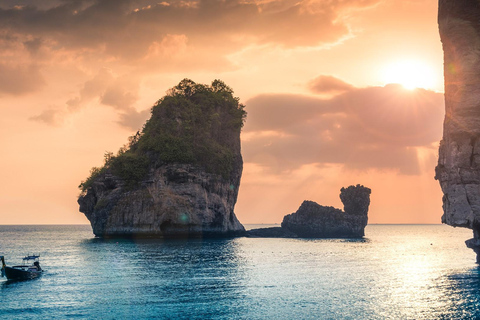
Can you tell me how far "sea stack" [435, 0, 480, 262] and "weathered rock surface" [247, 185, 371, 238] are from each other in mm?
91588

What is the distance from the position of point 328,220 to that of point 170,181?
57981 millimetres

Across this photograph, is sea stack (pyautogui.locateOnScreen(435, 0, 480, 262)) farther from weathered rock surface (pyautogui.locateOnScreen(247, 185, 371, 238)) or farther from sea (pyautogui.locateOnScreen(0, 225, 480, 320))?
weathered rock surface (pyautogui.locateOnScreen(247, 185, 371, 238))

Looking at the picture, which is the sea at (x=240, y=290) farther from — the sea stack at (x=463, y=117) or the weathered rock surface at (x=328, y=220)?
the weathered rock surface at (x=328, y=220)

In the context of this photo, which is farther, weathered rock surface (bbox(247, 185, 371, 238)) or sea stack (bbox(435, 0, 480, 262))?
weathered rock surface (bbox(247, 185, 371, 238))

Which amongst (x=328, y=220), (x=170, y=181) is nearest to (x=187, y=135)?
(x=170, y=181)

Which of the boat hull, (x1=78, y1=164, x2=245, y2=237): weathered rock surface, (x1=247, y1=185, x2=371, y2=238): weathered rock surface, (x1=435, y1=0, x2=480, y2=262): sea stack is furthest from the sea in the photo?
(x1=247, y1=185, x2=371, y2=238): weathered rock surface

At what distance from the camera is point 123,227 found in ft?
370

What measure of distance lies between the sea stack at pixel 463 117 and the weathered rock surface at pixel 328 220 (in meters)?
91.6

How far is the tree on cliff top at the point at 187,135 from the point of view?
119m

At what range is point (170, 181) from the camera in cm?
11794

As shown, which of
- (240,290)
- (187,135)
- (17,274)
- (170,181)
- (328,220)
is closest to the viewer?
(240,290)

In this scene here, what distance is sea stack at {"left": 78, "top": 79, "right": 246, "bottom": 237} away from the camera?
370 ft

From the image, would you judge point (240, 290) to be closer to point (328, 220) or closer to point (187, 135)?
point (187, 135)

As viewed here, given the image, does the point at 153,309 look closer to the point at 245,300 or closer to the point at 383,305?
the point at 245,300
